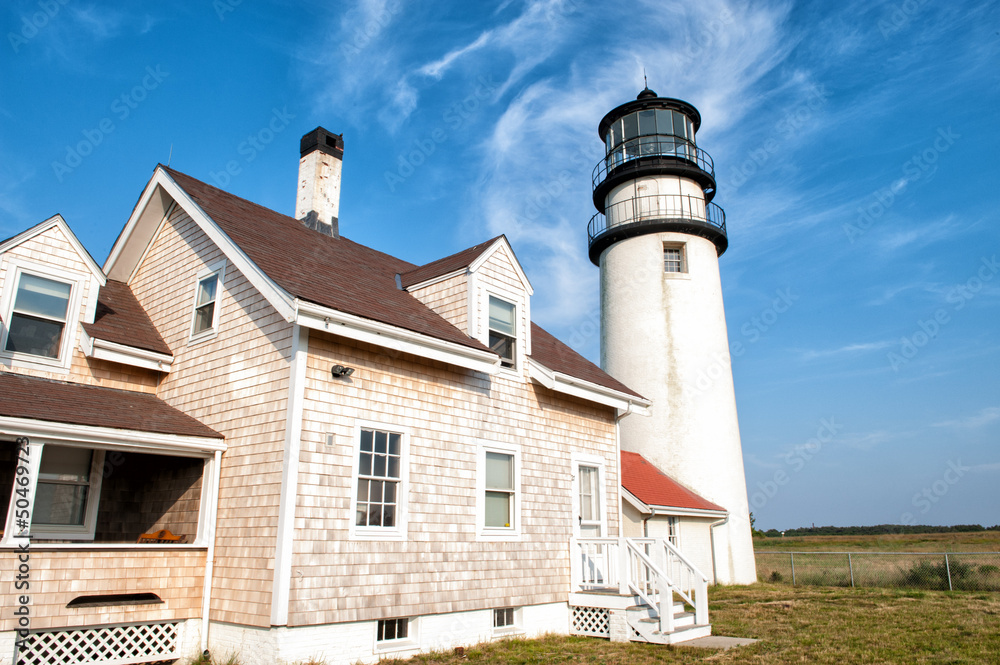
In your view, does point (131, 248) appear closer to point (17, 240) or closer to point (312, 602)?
point (17, 240)

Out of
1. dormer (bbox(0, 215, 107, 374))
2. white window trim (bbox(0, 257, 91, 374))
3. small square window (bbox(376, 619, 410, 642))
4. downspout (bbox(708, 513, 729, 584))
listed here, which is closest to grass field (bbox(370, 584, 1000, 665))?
small square window (bbox(376, 619, 410, 642))

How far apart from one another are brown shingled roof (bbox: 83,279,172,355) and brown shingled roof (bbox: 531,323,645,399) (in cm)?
649

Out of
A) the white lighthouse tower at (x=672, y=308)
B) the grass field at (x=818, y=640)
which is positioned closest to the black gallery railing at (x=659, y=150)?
the white lighthouse tower at (x=672, y=308)

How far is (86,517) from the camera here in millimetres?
9734

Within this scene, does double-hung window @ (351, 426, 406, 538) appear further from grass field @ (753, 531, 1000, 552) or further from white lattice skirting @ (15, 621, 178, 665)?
grass field @ (753, 531, 1000, 552)

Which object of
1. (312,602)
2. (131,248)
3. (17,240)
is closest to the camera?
(312,602)

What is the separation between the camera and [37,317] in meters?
10.1

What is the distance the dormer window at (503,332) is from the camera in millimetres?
12359

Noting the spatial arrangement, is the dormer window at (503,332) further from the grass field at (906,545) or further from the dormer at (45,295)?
the grass field at (906,545)

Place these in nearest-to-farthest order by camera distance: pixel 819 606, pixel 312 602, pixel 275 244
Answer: pixel 312 602 → pixel 275 244 → pixel 819 606

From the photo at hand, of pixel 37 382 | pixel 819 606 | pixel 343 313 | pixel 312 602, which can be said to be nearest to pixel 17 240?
pixel 37 382

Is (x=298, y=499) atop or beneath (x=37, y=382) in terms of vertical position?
beneath

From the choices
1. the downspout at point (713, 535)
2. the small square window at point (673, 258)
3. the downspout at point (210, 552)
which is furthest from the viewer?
the small square window at point (673, 258)

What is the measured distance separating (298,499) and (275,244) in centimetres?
432
